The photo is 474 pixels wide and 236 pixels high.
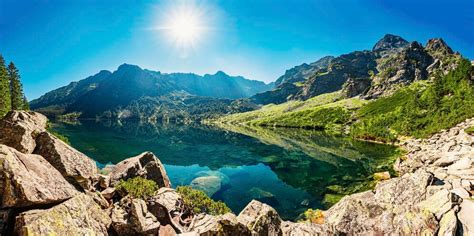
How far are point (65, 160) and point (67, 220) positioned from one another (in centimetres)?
689

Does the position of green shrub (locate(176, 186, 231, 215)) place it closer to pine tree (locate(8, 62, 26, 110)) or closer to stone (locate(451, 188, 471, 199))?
stone (locate(451, 188, 471, 199))

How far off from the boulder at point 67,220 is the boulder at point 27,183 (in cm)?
65

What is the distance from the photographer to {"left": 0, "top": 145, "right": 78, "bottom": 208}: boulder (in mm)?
11727

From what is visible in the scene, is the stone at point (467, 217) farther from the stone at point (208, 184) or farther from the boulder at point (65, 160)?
the stone at point (208, 184)

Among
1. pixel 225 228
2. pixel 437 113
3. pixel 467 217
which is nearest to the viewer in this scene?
pixel 225 228

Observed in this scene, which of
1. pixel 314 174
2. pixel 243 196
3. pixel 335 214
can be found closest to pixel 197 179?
pixel 243 196

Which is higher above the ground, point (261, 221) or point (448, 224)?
point (448, 224)

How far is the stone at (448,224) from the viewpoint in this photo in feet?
47.2

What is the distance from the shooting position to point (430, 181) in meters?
19.7

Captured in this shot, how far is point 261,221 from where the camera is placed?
15977 millimetres

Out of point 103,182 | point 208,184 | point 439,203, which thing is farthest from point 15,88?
point 439,203

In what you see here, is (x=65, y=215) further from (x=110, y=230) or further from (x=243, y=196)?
(x=243, y=196)

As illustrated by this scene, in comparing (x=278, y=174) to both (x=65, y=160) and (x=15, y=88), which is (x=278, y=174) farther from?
(x=15, y=88)

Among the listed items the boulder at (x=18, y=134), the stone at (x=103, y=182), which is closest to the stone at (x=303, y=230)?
the stone at (x=103, y=182)
